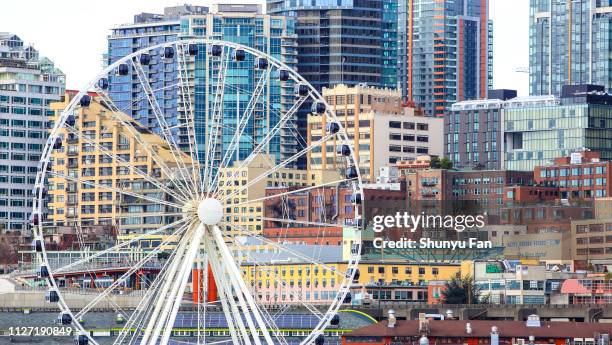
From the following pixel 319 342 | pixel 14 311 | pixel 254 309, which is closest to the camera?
pixel 254 309

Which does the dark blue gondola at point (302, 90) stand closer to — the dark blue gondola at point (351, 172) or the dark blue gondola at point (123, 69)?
the dark blue gondola at point (351, 172)

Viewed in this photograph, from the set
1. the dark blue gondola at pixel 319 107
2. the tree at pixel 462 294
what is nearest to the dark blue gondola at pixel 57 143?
the dark blue gondola at pixel 319 107

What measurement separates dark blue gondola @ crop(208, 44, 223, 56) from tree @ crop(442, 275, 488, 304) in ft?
269

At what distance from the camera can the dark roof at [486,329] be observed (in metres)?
153

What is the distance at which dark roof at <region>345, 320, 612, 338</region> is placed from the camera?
153 metres

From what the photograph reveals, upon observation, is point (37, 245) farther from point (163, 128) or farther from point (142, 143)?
point (163, 128)

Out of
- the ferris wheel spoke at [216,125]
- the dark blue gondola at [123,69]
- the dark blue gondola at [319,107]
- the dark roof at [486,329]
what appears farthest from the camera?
the dark roof at [486,329]

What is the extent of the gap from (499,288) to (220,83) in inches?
3404

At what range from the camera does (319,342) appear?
114m

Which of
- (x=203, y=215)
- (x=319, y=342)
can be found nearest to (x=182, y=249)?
(x=203, y=215)

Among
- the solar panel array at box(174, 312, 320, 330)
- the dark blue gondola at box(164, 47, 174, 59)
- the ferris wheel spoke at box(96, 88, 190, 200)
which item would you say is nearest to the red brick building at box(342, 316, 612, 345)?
A: the solar panel array at box(174, 312, 320, 330)

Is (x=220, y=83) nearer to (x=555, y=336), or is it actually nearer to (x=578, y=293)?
(x=555, y=336)

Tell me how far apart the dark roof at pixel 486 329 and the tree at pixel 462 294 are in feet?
112

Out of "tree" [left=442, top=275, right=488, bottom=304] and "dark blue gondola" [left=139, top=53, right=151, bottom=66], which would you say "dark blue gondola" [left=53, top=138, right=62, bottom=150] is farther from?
"tree" [left=442, top=275, right=488, bottom=304]
